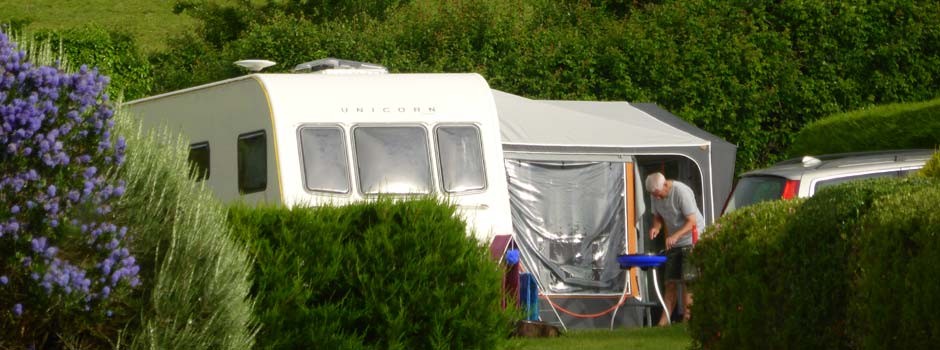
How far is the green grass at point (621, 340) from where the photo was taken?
962 centimetres

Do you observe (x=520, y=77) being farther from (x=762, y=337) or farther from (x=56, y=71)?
(x=56, y=71)

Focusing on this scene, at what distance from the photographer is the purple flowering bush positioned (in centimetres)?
489

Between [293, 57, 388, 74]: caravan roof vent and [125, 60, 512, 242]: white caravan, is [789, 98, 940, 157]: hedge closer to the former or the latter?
[125, 60, 512, 242]: white caravan

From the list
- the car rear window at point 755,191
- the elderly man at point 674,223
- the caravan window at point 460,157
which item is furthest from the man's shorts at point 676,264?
the caravan window at point 460,157

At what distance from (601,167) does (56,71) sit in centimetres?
929

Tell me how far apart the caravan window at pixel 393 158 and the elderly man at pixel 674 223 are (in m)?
2.41

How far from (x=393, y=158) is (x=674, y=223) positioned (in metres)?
3.01

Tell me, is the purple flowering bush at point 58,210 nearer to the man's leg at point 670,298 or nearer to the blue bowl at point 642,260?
the blue bowl at point 642,260

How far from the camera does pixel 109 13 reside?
141ft

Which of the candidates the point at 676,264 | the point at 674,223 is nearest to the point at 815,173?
the point at 676,264

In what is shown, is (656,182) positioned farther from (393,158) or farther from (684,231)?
(393,158)

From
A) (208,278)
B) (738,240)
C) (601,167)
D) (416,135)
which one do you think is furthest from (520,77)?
(208,278)

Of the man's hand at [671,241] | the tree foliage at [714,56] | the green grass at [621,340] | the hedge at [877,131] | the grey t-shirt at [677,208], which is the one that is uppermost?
the tree foliage at [714,56]

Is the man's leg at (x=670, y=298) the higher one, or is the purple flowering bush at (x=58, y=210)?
the purple flowering bush at (x=58, y=210)
